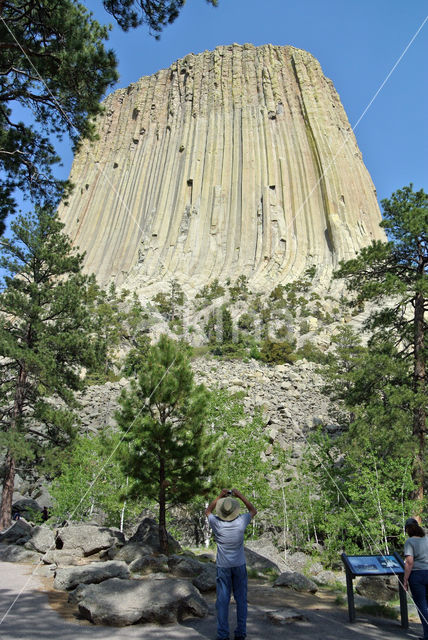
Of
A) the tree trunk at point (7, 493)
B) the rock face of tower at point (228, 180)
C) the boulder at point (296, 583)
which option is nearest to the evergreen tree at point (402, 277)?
the boulder at point (296, 583)

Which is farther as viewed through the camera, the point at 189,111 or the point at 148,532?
the point at 189,111

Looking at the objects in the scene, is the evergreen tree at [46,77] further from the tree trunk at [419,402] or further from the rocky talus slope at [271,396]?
the rocky talus slope at [271,396]

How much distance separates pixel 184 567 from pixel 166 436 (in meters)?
2.55

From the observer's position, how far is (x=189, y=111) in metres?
72.1

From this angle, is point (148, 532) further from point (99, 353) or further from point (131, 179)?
point (131, 179)

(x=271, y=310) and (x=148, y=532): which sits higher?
(x=271, y=310)

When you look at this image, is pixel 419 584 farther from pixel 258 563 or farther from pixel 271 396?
pixel 271 396

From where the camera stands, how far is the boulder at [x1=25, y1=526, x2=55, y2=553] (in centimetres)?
825

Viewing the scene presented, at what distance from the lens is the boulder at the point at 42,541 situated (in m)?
8.25

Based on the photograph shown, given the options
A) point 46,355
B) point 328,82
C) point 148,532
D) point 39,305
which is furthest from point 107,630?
point 328,82

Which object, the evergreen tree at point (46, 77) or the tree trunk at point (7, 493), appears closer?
the evergreen tree at point (46, 77)

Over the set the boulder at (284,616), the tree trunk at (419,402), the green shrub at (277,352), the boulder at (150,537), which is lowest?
the boulder at (284,616)

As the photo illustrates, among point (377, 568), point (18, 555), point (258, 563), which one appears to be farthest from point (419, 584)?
point (18, 555)

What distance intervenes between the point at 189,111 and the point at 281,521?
229ft
